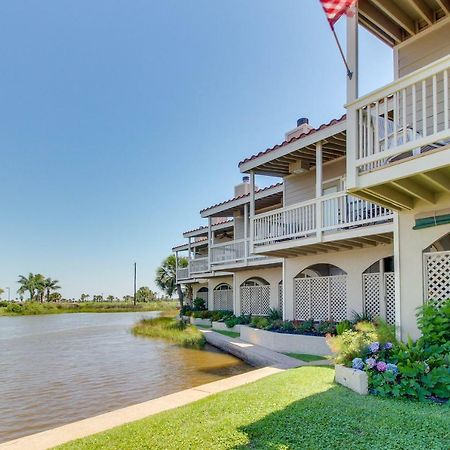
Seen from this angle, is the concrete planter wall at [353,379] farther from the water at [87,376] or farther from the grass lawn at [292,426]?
the water at [87,376]

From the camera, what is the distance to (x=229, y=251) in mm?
20141

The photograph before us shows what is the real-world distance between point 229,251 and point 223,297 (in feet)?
19.8

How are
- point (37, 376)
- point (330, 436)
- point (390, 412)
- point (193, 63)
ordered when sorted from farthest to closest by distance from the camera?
point (193, 63), point (37, 376), point (390, 412), point (330, 436)

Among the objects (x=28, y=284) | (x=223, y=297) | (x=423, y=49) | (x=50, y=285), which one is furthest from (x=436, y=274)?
(x=50, y=285)

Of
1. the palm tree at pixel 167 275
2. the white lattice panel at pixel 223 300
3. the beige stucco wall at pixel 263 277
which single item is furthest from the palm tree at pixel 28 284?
the beige stucco wall at pixel 263 277

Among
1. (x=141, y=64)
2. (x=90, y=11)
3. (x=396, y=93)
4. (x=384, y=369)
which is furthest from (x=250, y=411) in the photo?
(x=141, y=64)

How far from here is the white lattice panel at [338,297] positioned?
512 inches

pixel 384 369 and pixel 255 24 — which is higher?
pixel 255 24

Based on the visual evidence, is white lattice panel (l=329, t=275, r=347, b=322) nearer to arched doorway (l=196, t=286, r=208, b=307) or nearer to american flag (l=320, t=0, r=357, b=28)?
american flag (l=320, t=0, r=357, b=28)

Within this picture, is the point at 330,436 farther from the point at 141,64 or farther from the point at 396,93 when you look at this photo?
the point at 141,64

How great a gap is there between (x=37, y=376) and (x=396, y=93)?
10702 millimetres

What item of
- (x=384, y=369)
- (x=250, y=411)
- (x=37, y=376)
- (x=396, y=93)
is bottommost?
(x=37, y=376)

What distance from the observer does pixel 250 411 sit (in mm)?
5184

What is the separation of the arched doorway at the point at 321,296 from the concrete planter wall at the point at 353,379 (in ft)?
22.2
